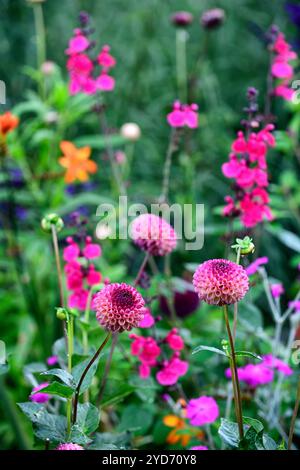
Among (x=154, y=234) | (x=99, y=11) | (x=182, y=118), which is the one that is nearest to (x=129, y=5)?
(x=99, y=11)

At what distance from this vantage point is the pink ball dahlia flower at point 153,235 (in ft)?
2.15

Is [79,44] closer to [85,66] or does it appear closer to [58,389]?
[85,66]

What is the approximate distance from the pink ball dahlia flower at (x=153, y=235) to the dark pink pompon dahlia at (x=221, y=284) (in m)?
0.16

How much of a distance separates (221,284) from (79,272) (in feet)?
0.94

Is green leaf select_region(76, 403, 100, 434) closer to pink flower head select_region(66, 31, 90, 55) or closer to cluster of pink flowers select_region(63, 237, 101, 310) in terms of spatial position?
cluster of pink flowers select_region(63, 237, 101, 310)

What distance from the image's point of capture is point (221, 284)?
0.48 meters

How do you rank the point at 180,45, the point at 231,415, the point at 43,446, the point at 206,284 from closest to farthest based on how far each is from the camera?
the point at 206,284 → the point at 43,446 → the point at 231,415 → the point at 180,45

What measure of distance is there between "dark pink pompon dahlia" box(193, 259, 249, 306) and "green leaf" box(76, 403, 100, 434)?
15 cm

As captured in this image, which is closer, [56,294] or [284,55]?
[284,55]

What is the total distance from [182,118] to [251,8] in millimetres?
1683

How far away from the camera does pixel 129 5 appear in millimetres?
2217

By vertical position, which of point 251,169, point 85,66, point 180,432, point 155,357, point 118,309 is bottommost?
point 180,432

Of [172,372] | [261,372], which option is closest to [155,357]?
[172,372]

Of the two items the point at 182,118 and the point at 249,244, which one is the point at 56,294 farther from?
the point at 249,244
